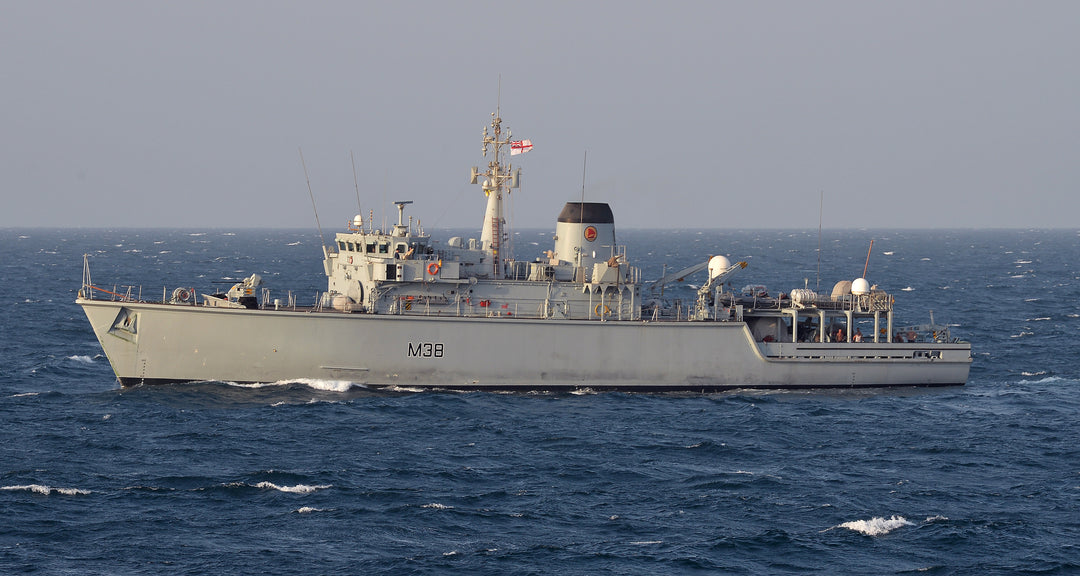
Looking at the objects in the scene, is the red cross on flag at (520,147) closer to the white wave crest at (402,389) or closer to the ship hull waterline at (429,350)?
the ship hull waterline at (429,350)

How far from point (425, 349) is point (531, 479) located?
869 centimetres

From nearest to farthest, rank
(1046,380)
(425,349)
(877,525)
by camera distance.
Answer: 1. (877,525)
2. (425,349)
3. (1046,380)

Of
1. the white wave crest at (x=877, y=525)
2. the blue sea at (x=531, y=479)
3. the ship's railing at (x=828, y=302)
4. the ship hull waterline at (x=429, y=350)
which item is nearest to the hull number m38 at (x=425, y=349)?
the ship hull waterline at (x=429, y=350)

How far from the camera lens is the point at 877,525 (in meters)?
19.6

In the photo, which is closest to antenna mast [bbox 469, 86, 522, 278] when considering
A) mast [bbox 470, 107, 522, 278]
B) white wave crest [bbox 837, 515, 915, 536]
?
mast [bbox 470, 107, 522, 278]

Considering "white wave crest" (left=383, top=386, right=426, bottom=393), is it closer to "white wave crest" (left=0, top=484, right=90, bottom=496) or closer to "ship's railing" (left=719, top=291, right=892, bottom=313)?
"ship's railing" (left=719, top=291, right=892, bottom=313)

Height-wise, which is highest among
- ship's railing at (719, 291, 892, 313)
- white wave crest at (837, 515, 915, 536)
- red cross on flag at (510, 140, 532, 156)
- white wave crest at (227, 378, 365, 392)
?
red cross on flag at (510, 140, 532, 156)

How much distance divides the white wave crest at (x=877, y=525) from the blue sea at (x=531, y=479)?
5cm

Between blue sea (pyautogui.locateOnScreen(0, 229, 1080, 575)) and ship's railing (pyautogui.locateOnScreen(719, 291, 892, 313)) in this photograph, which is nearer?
blue sea (pyautogui.locateOnScreen(0, 229, 1080, 575))

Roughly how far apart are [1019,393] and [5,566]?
93.6 feet

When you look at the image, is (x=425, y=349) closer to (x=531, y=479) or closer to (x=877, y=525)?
(x=531, y=479)

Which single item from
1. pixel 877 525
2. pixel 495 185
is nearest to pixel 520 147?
pixel 495 185

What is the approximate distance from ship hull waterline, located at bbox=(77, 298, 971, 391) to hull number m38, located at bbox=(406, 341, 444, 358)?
30 millimetres

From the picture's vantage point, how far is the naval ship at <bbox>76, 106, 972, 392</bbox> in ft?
97.0
